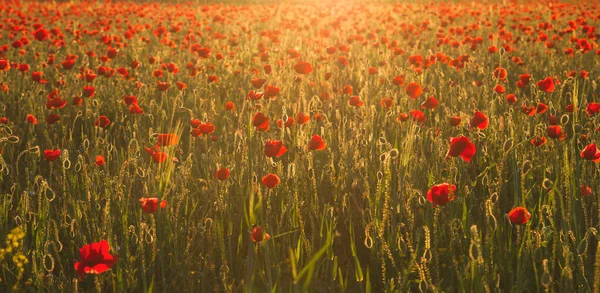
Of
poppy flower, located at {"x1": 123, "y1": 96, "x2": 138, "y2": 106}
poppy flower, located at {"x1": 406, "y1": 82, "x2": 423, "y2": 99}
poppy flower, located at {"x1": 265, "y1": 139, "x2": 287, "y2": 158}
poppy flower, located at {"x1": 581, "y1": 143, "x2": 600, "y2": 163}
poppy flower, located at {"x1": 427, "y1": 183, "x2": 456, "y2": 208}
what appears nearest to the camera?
poppy flower, located at {"x1": 427, "y1": 183, "x2": 456, "y2": 208}

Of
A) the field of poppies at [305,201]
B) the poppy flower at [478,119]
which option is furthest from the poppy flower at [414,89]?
the poppy flower at [478,119]

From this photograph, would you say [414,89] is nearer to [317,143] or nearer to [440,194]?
[317,143]

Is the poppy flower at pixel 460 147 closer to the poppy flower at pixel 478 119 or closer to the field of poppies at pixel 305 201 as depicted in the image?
the field of poppies at pixel 305 201

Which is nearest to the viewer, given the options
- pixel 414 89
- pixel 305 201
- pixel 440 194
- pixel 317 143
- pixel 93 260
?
pixel 93 260

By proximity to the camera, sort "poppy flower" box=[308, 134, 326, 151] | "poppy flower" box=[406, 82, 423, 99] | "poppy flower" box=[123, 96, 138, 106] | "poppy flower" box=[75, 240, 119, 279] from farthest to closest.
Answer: "poppy flower" box=[123, 96, 138, 106]
"poppy flower" box=[406, 82, 423, 99]
"poppy flower" box=[308, 134, 326, 151]
"poppy flower" box=[75, 240, 119, 279]

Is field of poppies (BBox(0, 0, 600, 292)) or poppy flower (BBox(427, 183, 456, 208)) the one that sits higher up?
poppy flower (BBox(427, 183, 456, 208))

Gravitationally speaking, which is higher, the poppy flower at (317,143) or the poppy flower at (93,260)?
the poppy flower at (317,143)

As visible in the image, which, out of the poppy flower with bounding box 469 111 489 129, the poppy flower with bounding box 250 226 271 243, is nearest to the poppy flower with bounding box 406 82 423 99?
the poppy flower with bounding box 469 111 489 129

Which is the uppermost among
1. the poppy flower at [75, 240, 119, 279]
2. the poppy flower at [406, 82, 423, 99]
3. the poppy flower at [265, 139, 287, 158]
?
the poppy flower at [406, 82, 423, 99]

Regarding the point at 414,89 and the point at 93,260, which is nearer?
the point at 93,260

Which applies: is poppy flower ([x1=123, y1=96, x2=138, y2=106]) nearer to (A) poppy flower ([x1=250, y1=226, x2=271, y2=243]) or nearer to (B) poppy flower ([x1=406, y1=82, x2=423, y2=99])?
(B) poppy flower ([x1=406, y1=82, x2=423, y2=99])

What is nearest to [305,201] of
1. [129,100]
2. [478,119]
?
[478,119]

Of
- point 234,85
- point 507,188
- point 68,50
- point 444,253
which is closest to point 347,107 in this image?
point 234,85

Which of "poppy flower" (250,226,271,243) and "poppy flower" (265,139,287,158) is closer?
"poppy flower" (250,226,271,243)
